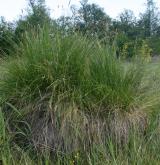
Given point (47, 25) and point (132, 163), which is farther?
point (47, 25)

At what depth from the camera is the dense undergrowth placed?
3.95 m

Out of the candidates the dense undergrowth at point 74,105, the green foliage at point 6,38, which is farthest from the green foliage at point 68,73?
the green foliage at point 6,38

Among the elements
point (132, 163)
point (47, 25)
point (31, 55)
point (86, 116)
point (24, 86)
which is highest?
point (47, 25)

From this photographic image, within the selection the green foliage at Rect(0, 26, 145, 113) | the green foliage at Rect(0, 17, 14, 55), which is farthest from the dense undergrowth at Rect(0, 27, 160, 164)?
the green foliage at Rect(0, 17, 14, 55)

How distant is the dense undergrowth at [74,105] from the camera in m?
3.95

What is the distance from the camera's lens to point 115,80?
441 cm

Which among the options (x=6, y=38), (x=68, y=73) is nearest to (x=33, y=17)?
(x=6, y=38)

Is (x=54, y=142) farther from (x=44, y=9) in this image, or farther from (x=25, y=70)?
(x=44, y=9)

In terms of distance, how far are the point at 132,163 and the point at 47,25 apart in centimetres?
179

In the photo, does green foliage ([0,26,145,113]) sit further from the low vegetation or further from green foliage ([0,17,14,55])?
green foliage ([0,17,14,55])

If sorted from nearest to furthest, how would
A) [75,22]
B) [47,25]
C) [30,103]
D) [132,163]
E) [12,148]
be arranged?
[132,163] < [12,148] < [30,103] < [47,25] < [75,22]

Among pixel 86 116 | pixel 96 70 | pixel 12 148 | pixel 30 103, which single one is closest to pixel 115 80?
pixel 96 70

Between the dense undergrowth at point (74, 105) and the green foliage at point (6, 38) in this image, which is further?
the green foliage at point (6, 38)

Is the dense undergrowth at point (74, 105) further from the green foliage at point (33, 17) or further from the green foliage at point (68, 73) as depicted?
the green foliage at point (33, 17)
